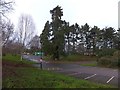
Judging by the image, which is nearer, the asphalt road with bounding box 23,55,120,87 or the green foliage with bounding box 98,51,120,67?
the asphalt road with bounding box 23,55,120,87

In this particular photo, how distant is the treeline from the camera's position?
75188 millimetres

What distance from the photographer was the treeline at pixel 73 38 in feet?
247

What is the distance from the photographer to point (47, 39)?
76.2 meters

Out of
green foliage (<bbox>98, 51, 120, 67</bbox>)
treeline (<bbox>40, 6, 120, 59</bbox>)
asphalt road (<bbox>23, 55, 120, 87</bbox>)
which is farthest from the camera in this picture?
treeline (<bbox>40, 6, 120, 59</bbox>)

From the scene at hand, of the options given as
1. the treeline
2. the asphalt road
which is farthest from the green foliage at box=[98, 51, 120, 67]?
the treeline

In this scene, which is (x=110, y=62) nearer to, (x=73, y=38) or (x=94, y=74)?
(x=94, y=74)

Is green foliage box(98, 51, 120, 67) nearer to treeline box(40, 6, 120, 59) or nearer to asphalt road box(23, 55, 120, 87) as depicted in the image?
asphalt road box(23, 55, 120, 87)

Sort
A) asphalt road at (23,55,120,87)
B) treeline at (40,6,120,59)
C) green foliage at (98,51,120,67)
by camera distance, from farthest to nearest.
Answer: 1. treeline at (40,6,120,59)
2. green foliage at (98,51,120,67)
3. asphalt road at (23,55,120,87)

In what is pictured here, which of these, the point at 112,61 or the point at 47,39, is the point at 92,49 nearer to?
the point at 47,39

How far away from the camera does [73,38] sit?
106750 millimetres

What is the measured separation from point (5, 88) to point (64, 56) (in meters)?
67.1

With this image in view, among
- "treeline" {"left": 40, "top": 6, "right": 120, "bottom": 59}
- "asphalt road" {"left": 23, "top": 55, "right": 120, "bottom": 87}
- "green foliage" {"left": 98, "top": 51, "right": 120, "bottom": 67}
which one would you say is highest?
"treeline" {"left": 40, "top": 6, "right": 120, "bottom": 59}

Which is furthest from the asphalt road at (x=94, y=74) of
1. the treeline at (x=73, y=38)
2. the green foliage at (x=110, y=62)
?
the treeline at (x=73, y=38)

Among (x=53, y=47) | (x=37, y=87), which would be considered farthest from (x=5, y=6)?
(x=53, y=47)
